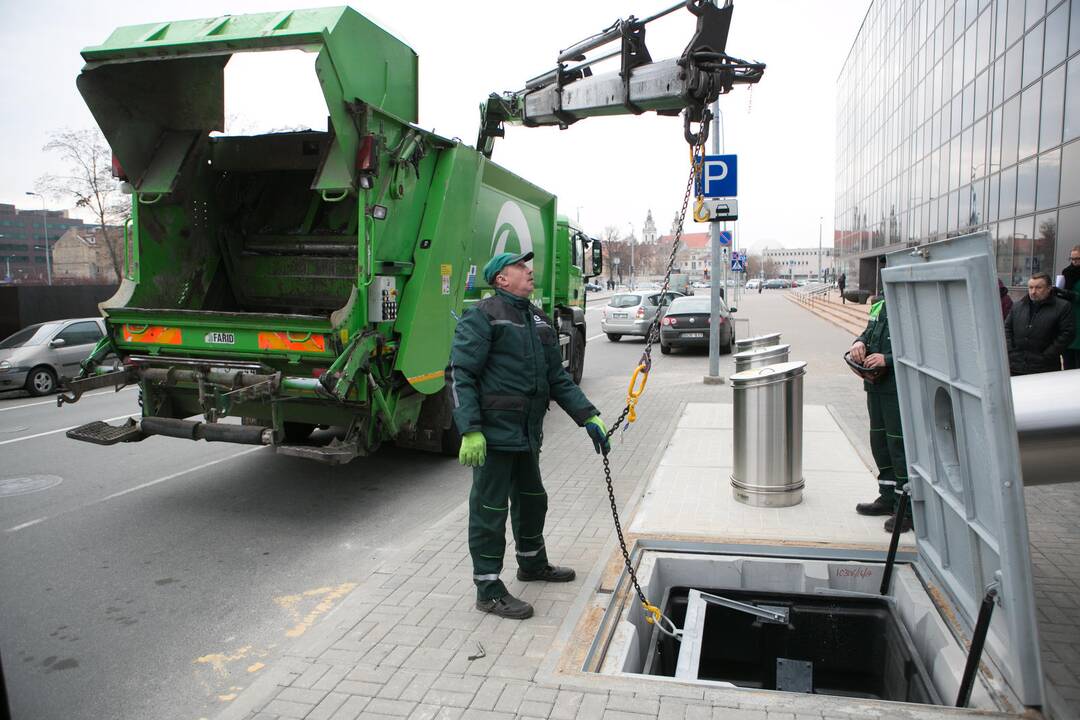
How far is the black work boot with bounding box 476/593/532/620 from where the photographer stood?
3.95 meters

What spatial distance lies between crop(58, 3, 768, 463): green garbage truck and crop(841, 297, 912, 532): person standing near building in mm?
2485

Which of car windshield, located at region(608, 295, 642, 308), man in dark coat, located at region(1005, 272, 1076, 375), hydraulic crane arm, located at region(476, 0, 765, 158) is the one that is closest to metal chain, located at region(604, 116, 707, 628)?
hydraulic crane arm, located at region(476, 0, 765, 158)

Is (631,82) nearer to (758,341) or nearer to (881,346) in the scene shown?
(758,341)

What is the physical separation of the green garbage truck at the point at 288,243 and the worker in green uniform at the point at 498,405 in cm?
202

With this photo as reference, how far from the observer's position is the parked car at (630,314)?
2172 cm

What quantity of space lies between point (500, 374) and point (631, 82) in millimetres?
3931

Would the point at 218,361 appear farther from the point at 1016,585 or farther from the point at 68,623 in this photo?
the point at 1016,585

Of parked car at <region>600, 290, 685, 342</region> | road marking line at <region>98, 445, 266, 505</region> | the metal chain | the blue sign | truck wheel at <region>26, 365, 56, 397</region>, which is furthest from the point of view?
parked car at <region>600, 290, 685, 342</region>

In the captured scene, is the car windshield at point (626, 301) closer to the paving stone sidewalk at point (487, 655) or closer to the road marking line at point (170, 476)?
the road marking line at point (170, 476)

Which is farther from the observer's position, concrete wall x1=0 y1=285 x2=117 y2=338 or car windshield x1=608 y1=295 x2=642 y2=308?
car windshield x1=608 y1=295 x2=642 y2=308

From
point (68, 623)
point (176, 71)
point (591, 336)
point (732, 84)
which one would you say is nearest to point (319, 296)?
point (176, 71)

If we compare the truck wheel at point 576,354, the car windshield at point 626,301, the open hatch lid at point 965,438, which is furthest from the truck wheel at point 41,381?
the open hatch lid at point 965,438

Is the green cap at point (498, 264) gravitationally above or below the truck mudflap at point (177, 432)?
above

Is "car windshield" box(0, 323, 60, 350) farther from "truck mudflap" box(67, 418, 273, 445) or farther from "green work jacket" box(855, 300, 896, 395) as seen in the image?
"green work jacket" box(855, 300, 896, 395)
